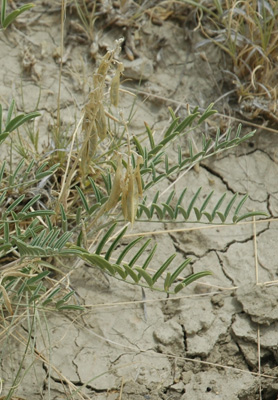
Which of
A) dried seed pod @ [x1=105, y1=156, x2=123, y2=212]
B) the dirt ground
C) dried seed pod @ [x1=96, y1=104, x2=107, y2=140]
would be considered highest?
dried seed pod @ [x1=96, y1=104, x2=107, y2=140]

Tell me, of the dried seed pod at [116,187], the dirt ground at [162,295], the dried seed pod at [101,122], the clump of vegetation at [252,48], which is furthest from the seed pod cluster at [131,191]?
the clump of vegetation at [252,48]

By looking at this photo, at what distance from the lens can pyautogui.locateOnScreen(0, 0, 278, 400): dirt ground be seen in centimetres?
228

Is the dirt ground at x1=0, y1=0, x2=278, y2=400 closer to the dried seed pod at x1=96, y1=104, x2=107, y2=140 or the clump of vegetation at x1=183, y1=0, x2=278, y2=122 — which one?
the clump of vegetation at x1=183, y1=0, x2=278, y2=122

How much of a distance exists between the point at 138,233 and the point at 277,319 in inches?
26.4

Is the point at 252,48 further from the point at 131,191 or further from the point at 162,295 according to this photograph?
the point at 131,191

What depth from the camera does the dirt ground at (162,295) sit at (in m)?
2.28

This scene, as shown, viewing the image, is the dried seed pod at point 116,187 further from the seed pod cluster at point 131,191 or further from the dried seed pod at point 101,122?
the dried seed pod at point 101,122

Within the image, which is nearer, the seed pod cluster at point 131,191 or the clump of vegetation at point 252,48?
the seed pod cluster at point 131,191

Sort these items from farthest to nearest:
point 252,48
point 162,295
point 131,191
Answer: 1. point 252,48
2. point 162,295
3. point 131,191

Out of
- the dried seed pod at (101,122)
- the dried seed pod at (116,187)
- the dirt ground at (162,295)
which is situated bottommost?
the dirt ground at (162,295)

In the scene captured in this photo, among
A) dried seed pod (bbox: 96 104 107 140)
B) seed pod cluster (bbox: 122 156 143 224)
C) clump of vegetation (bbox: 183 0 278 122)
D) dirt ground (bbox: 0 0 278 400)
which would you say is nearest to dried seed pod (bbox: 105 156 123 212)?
seed pod cluster (bbox: 122 156 143 224)

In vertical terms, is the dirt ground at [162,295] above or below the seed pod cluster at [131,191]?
below

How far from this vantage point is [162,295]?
2.51 meters

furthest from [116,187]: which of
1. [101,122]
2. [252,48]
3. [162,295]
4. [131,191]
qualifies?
[252,48]
